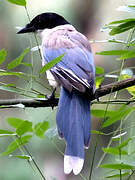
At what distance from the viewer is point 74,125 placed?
179 cm

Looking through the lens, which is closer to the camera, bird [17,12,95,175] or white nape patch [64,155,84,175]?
white nape patch [64,155,84,175]

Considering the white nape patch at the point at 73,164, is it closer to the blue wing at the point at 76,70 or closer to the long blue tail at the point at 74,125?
the long blue tail at the point at 74,125

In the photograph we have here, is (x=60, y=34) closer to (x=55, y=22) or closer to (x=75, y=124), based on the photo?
(x=55, y=22)

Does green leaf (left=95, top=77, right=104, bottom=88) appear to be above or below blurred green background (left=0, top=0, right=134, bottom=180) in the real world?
above

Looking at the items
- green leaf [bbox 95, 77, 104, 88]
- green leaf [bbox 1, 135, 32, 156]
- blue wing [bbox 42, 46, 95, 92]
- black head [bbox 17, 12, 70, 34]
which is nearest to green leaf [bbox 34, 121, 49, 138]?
green leaf [bbox 1, 135, 32, 156]

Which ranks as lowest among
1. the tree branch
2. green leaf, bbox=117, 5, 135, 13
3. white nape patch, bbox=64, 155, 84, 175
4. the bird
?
white nape patch, bbox=64, 155, 84, 175

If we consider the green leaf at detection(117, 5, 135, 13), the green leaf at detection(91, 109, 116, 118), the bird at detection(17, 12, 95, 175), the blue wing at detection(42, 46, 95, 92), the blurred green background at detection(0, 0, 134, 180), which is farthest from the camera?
the blurred green background at detection(0, 0, 134, 180)

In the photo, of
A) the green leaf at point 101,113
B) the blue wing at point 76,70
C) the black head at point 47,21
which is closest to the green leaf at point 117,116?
the green leaf at point 101,113

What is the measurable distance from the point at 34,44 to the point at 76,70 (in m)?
1.52

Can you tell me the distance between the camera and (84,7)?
4.54 metres

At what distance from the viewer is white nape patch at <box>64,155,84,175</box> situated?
1.56 metres

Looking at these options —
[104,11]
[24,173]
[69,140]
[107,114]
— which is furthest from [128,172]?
[104,11]

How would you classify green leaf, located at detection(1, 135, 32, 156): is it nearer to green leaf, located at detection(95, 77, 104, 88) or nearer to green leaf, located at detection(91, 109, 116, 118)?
green leaf, located at detection(91, 109, 116, 118)

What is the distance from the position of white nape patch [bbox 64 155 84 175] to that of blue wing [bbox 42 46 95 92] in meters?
0.33
